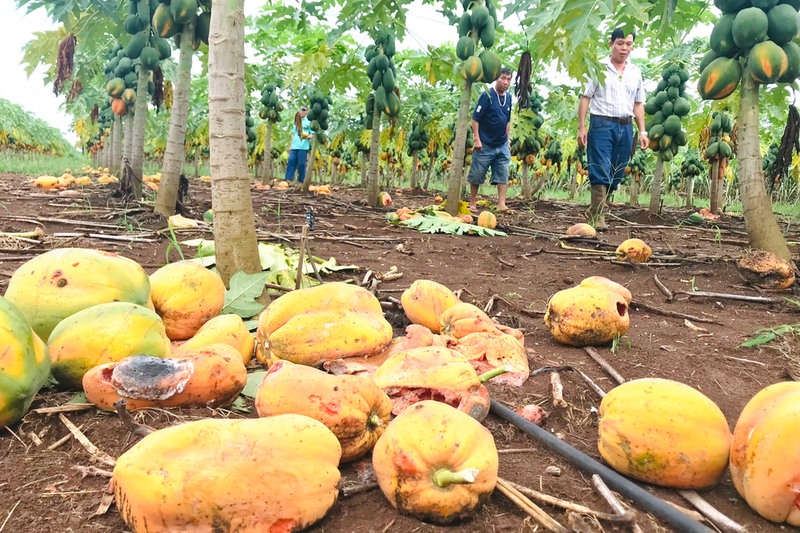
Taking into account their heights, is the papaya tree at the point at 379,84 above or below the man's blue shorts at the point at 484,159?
above

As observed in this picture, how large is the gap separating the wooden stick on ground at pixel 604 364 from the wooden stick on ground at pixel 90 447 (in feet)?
5.81

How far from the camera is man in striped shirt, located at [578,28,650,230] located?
6988 millimetres

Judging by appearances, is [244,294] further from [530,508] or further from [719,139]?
[719,139]

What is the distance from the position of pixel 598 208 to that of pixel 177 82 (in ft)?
18.5

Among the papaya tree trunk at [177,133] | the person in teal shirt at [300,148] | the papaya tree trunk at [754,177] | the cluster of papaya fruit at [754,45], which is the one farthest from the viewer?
the person in teal shirt at [300,148]

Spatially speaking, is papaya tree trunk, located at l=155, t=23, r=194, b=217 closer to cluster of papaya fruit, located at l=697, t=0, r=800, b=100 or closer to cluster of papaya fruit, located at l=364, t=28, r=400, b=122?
cluster of papaya fruit, located at l=364, t=28, r=400, b=122

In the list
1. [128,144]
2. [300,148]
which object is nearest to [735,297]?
[128,144]

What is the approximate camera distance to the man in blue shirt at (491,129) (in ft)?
27.6

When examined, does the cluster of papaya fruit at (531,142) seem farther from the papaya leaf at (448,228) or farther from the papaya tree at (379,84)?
the papaya leaf at (448,228)

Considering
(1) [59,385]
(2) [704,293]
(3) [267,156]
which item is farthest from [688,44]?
(3) [267,156]

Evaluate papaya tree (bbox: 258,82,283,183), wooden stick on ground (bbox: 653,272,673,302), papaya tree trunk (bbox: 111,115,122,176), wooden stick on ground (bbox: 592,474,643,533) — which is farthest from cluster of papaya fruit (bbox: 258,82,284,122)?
wooden stick on ground (bbox: 592,474,643,533)

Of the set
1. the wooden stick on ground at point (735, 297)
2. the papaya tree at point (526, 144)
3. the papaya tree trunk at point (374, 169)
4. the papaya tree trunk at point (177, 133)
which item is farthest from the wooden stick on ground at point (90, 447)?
the papaya tree at point (526, 144)

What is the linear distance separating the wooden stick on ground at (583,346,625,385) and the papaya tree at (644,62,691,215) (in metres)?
7.57

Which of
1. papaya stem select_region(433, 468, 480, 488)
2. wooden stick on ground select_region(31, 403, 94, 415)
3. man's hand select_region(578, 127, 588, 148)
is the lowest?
wooden stick on ground select_region(31, 403, 94, 415)
